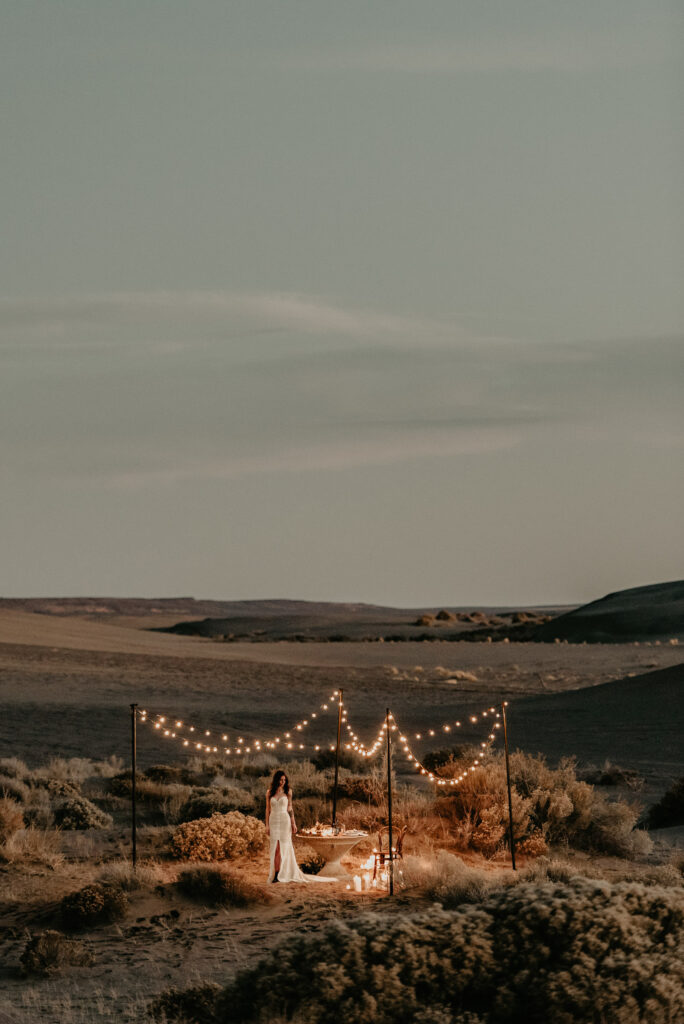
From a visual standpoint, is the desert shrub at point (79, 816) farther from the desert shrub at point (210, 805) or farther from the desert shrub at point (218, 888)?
the desert shrub at point (218, 888)

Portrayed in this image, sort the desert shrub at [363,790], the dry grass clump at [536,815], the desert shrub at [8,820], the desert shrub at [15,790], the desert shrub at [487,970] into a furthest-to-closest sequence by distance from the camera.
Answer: the desert shrub at [15,790], the desert shrub at [363,790], the desert shrub at [8,820], the dry grass clump at [536,815], the desert shrub at [487,970]

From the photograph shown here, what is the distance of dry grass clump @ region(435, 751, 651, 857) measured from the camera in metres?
15.7

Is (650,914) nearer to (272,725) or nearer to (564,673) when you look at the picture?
(272,725)

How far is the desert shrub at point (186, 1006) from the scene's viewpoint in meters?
8.63

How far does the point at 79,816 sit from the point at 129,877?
5044mm

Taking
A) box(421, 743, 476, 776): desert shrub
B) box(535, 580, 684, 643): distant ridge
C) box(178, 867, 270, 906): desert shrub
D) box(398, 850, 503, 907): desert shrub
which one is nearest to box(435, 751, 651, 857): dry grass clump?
box(398, 850, 503, 907): desert shrub

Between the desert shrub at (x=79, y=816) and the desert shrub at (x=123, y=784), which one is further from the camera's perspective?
the desert shrub at (x=123, y=784)

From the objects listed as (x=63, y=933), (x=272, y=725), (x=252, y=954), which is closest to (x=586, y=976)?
(x=252, y=954)

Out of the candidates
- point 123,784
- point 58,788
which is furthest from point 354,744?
point 58,788

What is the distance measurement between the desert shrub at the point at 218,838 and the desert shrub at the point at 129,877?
3.49ft

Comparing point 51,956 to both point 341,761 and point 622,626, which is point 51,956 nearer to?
point 341,761

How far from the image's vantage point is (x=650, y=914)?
29.3 feet

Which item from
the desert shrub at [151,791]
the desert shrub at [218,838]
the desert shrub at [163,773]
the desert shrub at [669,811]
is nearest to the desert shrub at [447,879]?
the desert shrub at [218,838]

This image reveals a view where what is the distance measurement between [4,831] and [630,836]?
27.0 ft
